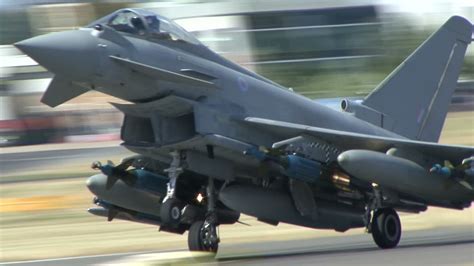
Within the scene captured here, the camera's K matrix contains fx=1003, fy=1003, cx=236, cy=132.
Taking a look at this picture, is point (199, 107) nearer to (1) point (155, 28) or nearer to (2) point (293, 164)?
(1) point (155, 28)

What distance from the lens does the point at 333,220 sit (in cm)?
1482

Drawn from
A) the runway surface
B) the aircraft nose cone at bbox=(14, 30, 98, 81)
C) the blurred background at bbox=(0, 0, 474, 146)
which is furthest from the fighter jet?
the blurred background at bbox=(0, 0, 474, 146)

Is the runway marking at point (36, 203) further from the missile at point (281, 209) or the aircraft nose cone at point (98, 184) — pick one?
the missile at point (281, 209)

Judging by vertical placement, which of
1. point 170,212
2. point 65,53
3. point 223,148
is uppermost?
point 65,53

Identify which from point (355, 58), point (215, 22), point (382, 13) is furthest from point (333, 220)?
point (382, 13)

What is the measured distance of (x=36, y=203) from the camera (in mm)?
23797

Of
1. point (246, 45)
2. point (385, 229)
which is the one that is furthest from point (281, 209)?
point (246, 45)

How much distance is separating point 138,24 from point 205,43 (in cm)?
2148

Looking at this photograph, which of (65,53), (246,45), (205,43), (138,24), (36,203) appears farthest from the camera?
(246,45)

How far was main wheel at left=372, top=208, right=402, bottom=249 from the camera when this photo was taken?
14.6 meters

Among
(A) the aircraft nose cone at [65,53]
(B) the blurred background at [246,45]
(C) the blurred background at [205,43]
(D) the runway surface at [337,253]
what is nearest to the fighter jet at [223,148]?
(A) the aircraft nose cone at [65,53]

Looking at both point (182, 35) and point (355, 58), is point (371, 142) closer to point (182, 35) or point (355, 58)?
point (182, 35)

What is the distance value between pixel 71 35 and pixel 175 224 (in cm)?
284

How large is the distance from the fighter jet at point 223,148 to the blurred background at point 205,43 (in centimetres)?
609
